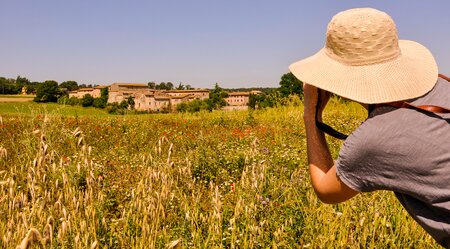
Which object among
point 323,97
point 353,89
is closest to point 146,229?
point 323,97

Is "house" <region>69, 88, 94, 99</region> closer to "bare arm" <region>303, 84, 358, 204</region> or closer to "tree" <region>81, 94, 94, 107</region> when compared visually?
"tree" <region>81, 94, 94, 107</region>

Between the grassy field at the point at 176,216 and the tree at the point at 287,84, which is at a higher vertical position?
the tree at the point at 287,84

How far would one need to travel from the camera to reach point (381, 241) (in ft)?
7.69

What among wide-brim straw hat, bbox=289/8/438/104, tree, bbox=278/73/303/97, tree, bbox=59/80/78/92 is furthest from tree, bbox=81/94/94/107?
wide-brim straw hat, bbox=289/8/438/104

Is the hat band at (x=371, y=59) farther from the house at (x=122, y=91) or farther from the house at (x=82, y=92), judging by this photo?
the house at (x=82, y=92)

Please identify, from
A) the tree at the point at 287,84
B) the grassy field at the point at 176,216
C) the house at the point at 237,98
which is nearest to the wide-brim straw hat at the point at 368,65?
the grassy field at the point at 176,216

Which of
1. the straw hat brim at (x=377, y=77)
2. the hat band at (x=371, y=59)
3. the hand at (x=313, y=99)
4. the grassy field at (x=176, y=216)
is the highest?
the hat band at (x=371, y=59)

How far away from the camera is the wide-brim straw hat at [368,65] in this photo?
1.11 m

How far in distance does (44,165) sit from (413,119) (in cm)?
198

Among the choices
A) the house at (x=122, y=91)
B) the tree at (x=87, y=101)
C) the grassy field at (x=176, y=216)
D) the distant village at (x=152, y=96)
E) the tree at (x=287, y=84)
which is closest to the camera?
the grassy field at (x=176, y=216)

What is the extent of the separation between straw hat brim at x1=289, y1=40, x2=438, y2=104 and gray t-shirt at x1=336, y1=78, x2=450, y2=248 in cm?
5

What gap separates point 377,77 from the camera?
44.8 inches

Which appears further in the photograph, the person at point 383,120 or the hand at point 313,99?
the hand at point 313,99

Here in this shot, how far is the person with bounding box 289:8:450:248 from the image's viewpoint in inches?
41.7
